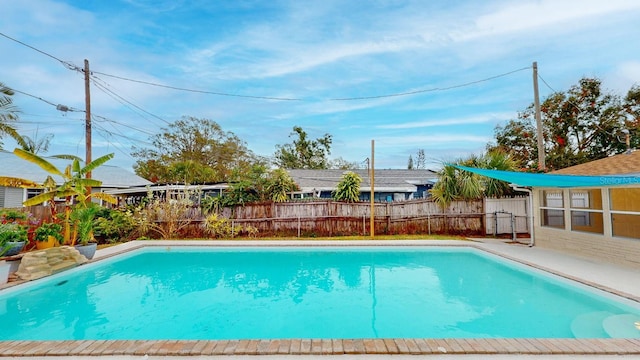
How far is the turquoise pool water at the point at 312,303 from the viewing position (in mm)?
4773

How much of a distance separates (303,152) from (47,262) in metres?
32.4

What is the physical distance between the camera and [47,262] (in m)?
7.67

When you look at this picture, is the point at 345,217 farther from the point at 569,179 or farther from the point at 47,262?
the point at 47,262

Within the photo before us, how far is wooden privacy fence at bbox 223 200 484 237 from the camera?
542 inches

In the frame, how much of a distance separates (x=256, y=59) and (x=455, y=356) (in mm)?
14403

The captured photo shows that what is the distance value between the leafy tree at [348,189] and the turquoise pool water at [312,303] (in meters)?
4.99

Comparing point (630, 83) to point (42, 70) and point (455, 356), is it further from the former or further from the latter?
point (42, 70)

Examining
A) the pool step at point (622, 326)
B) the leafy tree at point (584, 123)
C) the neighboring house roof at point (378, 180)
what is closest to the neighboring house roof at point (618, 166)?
the pool step at point (622, 326)

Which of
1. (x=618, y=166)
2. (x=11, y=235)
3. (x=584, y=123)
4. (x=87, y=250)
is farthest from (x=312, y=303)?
(x=584, y=123)

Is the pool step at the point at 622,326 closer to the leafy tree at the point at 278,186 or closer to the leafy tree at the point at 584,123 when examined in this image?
the leafy tree at the point at 278,186

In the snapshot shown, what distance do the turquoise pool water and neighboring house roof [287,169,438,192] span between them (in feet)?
36.4

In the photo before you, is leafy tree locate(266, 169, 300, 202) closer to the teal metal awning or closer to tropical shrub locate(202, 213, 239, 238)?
tropical shrub locate(202, 213, 239, 238)

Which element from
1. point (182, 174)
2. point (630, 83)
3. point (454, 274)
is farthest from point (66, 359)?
point (630, 83)

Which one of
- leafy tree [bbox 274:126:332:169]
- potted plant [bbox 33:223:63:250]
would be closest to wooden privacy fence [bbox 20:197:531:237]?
potted plant [bbox 33:223:63:250]
